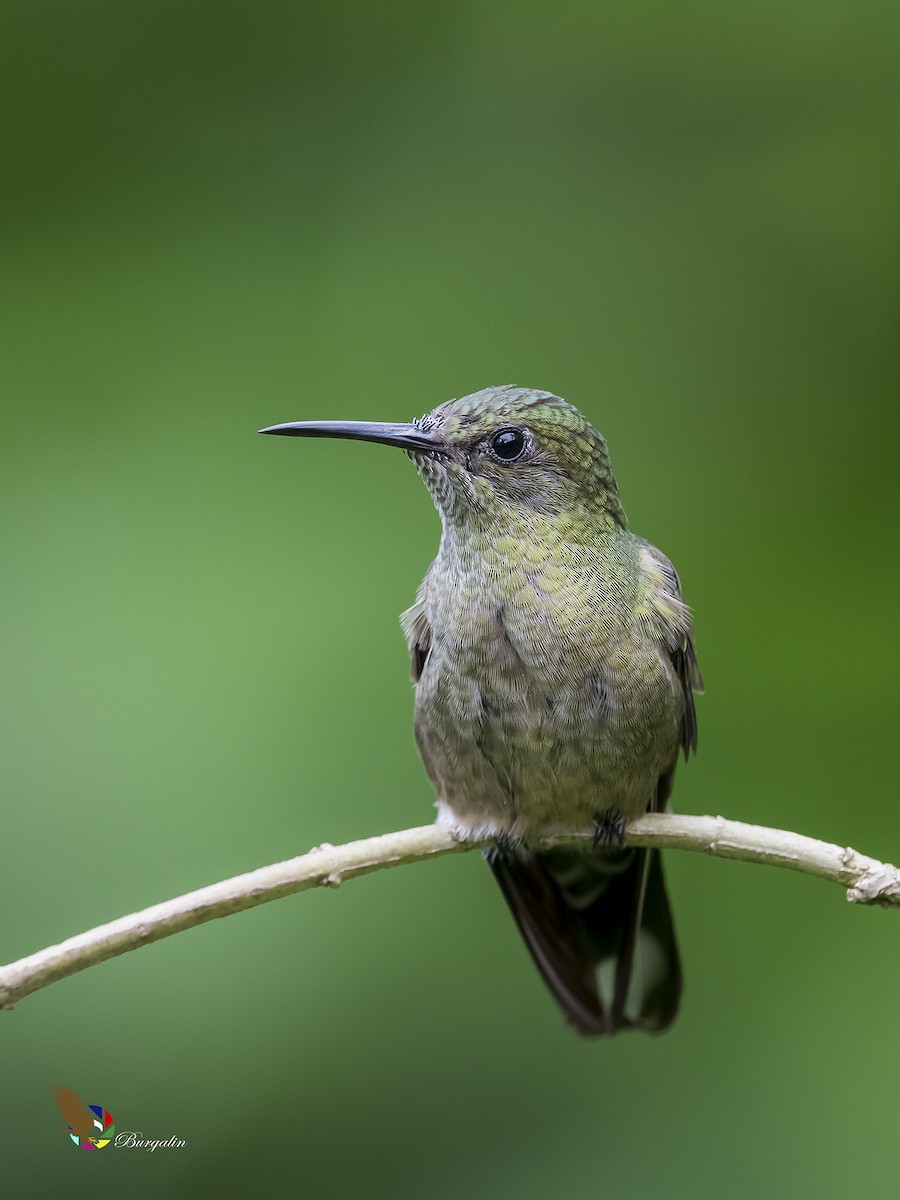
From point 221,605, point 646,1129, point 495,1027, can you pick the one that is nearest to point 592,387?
point 221,605

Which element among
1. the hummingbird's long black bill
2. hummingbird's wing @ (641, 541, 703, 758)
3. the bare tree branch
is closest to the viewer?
the bare tree branch

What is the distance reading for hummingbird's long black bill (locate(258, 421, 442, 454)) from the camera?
2.00m

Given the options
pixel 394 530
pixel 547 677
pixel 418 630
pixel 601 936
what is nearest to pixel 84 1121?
pixel 601 936

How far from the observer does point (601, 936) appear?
9.07 feet

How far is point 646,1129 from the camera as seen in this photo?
10.3ft

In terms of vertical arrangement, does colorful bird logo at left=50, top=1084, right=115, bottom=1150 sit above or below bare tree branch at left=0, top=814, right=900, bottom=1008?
below

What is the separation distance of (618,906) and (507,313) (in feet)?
6.28

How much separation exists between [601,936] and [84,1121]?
1326 mm

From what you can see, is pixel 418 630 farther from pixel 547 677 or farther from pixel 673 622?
pixel 673 622

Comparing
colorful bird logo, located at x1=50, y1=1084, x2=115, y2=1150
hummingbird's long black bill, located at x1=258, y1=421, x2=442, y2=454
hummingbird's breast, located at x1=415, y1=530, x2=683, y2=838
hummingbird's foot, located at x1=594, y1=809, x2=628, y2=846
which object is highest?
hummingbird's long black bill, located at x1=258, y1=421, x2=442, y2=454

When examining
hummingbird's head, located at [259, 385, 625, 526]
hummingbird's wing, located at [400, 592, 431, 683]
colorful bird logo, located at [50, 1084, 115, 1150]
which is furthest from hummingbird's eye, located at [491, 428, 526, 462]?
colorful bird logo, located at [50, 1084, 115, 1150]

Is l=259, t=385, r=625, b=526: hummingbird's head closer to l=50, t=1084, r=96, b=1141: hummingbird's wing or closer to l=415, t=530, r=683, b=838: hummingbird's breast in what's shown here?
l=415, t=530, r=683, b=838: hummingbird's breast

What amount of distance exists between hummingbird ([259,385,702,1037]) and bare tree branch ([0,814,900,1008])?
22cm

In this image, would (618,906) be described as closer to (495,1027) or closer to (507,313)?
(495,1027)
